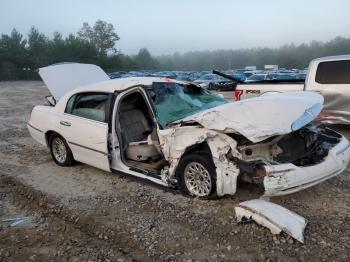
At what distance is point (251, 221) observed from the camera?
4359mm

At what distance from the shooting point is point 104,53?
254 ft

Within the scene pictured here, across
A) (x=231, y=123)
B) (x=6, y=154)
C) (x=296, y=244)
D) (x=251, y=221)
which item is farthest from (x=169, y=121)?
(x=6, y=154)

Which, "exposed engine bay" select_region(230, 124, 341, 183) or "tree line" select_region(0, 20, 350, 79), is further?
"tree line" select_region(0, 20, 350, 79)

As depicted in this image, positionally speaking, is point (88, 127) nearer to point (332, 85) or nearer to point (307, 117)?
point (307, 117)

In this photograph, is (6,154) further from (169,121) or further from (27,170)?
(169,121)

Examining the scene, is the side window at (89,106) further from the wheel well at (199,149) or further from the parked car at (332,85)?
the parked car at (332,85)

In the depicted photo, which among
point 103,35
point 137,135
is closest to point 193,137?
point 137,135

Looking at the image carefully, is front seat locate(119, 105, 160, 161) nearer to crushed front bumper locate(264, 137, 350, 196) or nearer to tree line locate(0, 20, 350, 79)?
crushed front bumper locate(264, 137, 350, 196)

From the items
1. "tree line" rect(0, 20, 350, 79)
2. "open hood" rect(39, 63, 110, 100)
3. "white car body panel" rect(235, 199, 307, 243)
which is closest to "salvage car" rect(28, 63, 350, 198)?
"white car body panel" rect(235, 199, 307, 243)

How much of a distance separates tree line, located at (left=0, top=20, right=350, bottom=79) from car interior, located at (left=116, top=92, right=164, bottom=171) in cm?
5728

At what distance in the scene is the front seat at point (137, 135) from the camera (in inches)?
234

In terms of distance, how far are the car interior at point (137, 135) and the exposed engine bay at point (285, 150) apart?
1386 mm

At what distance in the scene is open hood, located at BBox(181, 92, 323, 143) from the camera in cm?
453

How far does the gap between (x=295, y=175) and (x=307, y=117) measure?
2.43 feet
